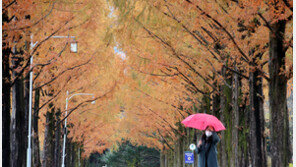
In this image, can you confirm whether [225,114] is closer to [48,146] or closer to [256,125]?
[256,125]

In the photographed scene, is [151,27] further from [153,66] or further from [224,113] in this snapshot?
[224,113]

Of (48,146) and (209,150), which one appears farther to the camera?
(48,146)

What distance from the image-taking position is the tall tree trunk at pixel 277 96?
915 cm

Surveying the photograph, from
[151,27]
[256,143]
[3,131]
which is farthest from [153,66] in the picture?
[3,131]

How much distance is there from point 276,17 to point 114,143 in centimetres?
4935

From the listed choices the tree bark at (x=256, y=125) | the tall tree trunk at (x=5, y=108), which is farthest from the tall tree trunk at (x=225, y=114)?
the tall tree trunk at (x=5, y=108)

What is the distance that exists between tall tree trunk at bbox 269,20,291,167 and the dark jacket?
76.2 inches

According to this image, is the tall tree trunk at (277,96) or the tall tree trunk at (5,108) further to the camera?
Result: the tall tree trunk at (5,108)

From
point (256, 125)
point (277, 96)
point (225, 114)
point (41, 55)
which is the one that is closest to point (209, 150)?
point (277, 96)

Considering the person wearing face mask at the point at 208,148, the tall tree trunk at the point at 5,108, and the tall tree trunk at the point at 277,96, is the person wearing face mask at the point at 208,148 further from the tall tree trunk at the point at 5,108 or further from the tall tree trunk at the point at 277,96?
the tall tree trunk at the point at 5,108

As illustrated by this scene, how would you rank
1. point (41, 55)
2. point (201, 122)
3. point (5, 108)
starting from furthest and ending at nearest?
point (41, 55) < point (5, 108) < point (201, 122)

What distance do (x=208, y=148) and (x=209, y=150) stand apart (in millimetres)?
42

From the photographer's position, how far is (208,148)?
794cm

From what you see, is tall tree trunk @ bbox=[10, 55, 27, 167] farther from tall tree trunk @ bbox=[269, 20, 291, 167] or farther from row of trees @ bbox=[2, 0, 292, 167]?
tall tree trunk @ bbox=[269, 20, 291, 167]
